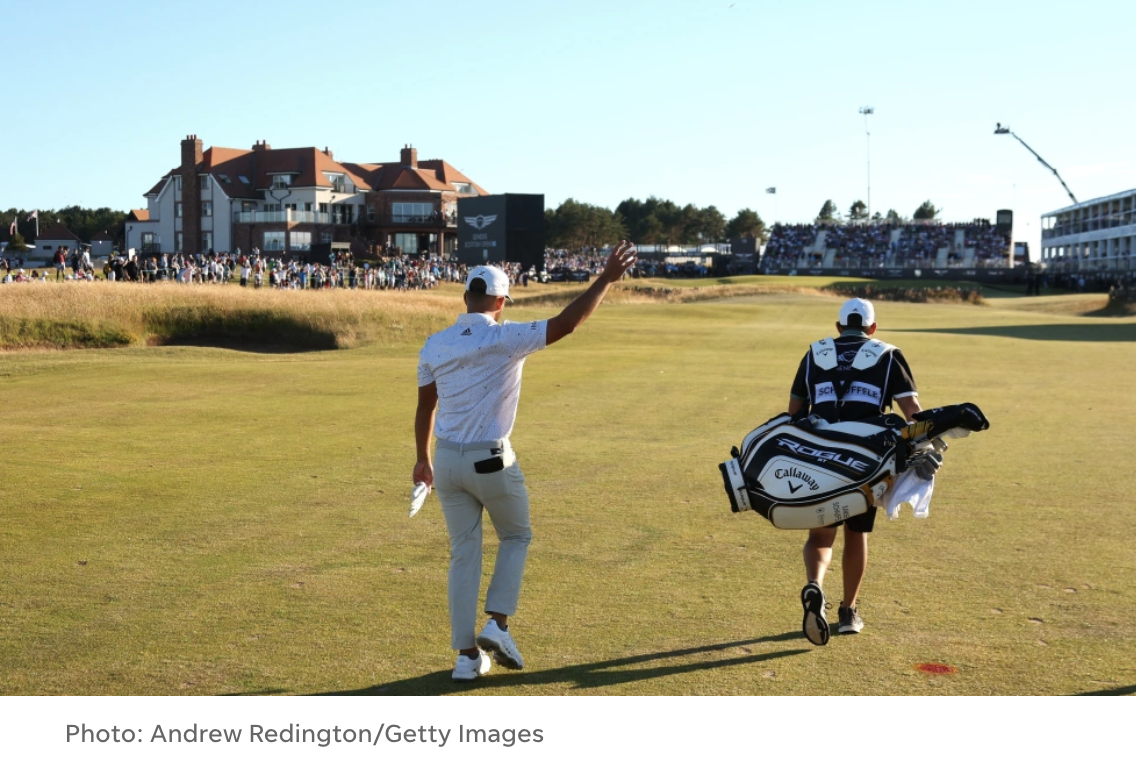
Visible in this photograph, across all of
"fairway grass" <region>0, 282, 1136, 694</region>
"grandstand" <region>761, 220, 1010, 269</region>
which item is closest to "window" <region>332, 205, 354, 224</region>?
"grandstand" <region>761, 220, 1010, 269</region>

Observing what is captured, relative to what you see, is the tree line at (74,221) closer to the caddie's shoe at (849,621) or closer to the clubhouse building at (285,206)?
the clubhouse building at (285,206)

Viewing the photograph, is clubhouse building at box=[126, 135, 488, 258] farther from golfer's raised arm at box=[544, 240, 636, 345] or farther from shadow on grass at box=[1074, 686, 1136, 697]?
shadow on grass at box=[1074, 686, 1136, 697]

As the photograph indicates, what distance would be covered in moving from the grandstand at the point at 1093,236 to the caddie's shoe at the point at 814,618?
97.8 m

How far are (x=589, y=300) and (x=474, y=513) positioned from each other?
4.38ft

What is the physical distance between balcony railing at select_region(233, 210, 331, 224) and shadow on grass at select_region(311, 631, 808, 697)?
100177mm

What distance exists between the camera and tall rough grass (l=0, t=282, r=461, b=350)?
3234 cm

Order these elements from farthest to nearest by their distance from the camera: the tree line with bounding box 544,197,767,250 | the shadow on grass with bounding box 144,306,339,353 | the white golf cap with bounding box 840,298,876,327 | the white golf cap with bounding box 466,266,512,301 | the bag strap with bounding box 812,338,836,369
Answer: the tree line with bounding box 544,197,767,250 → the shadow on grass with bounding box 144,306,339,353 → the white golf cap with bounding box 840,298,876,327 → the bag strap with bounding box 812,338,836,369 → the white golf cap with bounding box 466,266,512,301

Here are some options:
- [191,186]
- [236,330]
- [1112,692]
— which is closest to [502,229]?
[236,330]

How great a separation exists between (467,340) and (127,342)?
29330 mm

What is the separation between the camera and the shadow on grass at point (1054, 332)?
42625 mm

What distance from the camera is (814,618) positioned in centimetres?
659

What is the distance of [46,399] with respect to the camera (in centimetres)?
1938

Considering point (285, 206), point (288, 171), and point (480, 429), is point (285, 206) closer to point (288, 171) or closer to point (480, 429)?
point (288, 171)

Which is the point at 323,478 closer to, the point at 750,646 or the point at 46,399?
the point at 750,646
